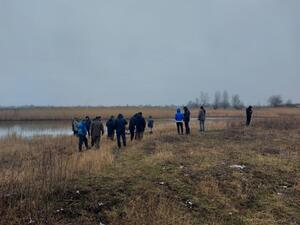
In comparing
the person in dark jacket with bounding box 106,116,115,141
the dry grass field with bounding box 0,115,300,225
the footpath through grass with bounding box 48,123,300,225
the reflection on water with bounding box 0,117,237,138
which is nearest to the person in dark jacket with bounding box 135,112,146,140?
the person in dark jacket with bounding box 106,116,115,141

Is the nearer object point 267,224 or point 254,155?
point 267,224

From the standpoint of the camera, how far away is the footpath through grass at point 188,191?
30.0ft

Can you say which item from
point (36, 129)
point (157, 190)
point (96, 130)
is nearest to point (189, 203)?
point (157, 190)

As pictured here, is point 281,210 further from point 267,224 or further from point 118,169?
point 118,169

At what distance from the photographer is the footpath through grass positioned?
30.0 feet

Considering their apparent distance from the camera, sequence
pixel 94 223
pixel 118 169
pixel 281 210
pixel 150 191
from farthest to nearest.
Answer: pixel 118 169 < pixel 150 191 < pixel 281 210 < pixel 94 223

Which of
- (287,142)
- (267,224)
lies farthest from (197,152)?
(267,224)

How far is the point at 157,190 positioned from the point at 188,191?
0.89m

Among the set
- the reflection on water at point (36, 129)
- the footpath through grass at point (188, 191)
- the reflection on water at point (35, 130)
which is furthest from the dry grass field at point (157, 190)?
the reflection on water at point (36, 129)

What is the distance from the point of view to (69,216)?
909 cm

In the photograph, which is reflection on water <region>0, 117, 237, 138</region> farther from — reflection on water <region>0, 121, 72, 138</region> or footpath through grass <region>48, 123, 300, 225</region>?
footpath through grass <region>48, 123, 300, 225</region>

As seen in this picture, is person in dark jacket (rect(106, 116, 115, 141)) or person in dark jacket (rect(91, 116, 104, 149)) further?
person in dark jacket (rect(106, 116, 115, 141))

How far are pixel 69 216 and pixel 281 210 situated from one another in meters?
5.09

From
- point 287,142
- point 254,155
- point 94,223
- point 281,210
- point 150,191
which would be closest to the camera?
point 94,223
